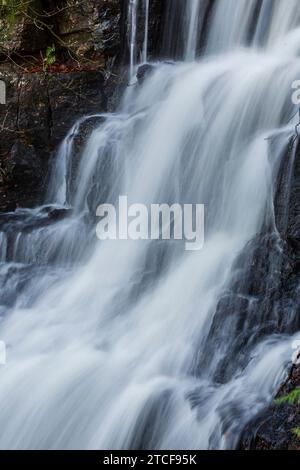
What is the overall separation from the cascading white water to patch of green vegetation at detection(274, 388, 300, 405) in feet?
1.03

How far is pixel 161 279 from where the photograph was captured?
6.53 m

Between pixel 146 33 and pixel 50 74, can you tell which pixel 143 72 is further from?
pixel 50 74

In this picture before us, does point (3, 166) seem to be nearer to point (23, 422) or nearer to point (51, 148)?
point (51, 148)

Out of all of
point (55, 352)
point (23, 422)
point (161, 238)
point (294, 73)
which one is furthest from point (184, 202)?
point (23, 422)

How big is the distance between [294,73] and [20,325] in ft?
11.6

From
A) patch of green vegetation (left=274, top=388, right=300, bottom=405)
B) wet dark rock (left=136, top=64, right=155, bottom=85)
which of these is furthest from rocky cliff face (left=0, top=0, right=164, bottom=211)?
patch of green vegetation (left=274, top=388, right=300, bottom=405)

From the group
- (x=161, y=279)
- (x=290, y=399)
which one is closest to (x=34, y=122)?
(x=161, y=279)

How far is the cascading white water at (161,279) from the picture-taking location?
4.92 metres

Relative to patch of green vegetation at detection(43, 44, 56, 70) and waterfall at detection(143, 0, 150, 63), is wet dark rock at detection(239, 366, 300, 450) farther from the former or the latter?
patch of green vegetation at detection(43, 44, 56, 70)

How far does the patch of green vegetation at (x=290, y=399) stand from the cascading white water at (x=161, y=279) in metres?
0.31

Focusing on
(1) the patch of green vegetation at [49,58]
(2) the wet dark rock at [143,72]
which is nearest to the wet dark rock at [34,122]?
(1) the patch of green vegetation at [49,58]
